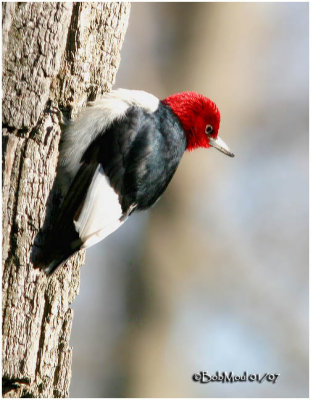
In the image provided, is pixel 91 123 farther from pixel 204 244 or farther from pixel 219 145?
pixel 204 244

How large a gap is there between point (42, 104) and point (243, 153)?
459 cm

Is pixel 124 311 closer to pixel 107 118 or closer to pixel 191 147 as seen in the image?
pixel 191 147

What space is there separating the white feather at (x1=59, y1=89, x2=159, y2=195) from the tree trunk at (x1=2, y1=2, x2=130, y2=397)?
0.07 meters

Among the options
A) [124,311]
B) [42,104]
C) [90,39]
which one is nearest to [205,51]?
[124,311]

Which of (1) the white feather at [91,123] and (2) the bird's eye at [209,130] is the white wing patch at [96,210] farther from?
(2) the bird's eye at [209,130]

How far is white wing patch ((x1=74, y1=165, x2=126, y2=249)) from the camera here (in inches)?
131

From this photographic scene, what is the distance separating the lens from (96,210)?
337cm

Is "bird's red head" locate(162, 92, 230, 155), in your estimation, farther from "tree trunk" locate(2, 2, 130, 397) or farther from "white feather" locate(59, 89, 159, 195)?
"tree trunk" locate(2, 2, 130, 397)

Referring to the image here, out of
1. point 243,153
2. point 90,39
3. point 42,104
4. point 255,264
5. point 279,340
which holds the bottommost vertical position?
point 279,340

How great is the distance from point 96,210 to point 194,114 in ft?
3.36

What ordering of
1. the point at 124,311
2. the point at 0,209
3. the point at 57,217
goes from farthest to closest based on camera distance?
the point at 124,311 → the point at 57,217 → the point at 0,209

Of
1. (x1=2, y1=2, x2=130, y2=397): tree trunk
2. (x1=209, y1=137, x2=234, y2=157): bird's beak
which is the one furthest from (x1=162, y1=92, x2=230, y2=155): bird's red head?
(x1=2, y1=2, x2=130, y2=397): tree trunk

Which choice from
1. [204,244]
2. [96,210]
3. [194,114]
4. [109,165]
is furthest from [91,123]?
[204,244]

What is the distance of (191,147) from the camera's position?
419cm
